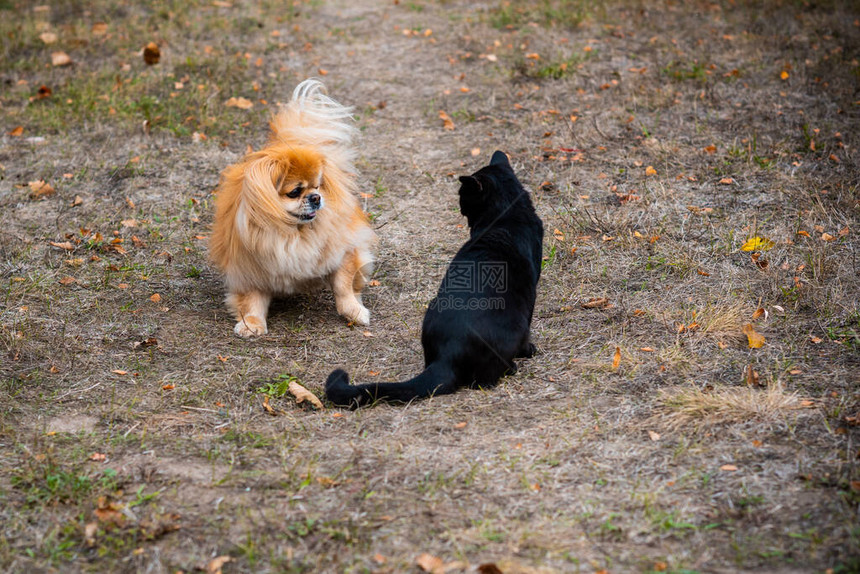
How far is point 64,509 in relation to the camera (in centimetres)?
287

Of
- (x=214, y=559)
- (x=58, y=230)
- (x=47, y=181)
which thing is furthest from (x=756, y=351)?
(x=47, y=181)

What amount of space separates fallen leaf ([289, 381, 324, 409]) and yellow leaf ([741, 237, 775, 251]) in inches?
118

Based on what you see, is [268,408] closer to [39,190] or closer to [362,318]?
[362,318]

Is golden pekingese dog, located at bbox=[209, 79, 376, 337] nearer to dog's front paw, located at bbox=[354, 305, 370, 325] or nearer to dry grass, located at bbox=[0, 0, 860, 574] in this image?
dog's front paw, located at bbox=[354, 305, 370, 325]

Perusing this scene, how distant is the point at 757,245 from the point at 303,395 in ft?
10.1

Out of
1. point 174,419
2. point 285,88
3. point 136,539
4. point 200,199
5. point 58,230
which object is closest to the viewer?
point 136,539

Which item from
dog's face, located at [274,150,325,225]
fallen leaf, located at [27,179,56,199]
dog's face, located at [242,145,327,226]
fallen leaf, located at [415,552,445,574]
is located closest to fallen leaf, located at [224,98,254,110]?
fallen leaf, located at [27,179,56,199]

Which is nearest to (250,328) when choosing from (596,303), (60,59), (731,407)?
(596,303)

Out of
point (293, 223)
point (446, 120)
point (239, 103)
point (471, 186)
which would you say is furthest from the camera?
point (239, 103)

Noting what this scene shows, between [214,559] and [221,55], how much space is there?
6886 millimetres

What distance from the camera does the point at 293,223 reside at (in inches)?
171

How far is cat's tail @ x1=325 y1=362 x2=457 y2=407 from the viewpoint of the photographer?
3.52 m

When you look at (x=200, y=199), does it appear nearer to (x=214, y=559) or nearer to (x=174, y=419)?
(x=174, y=419)

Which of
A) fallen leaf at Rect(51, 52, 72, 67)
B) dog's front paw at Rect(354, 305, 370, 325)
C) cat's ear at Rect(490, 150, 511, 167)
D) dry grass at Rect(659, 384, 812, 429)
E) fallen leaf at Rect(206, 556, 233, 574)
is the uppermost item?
cat's ear at Rect(490, 150, 511, 167)
